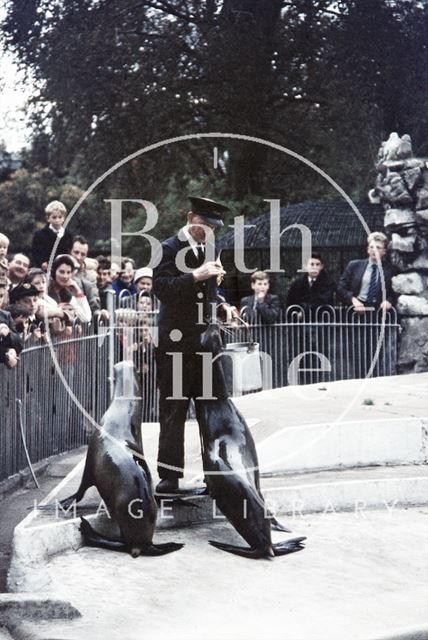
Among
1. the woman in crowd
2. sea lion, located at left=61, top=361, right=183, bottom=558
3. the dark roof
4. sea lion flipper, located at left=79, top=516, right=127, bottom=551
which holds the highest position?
the dark roof

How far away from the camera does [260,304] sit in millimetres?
14305

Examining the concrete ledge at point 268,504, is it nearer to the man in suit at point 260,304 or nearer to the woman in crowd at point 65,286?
the woman in crowd at point 65,286

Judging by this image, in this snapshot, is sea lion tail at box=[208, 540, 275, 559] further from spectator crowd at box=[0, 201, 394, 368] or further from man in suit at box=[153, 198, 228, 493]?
spectator crowd at box=[0, 201, 394, 368]

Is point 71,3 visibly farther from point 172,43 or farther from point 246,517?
point 246,517

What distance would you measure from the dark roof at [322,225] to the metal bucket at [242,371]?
540cm

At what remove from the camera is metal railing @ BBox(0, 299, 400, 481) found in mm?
9609

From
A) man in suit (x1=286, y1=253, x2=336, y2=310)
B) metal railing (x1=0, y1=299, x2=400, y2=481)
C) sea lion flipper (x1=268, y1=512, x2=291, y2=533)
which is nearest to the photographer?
sea lion flipper (x1=268, y1=512, x2=291, y2=533)

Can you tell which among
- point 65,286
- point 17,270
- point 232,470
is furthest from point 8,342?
point 232,470

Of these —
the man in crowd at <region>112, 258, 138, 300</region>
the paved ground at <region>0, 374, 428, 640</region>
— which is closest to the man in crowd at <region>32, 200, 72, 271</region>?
the man in crowd at <region>112, 258, 138, 300</region>

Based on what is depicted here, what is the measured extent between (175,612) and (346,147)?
54.9ft

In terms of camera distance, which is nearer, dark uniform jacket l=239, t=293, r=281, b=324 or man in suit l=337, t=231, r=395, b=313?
dark uniform jacket l=239, t=293, r=281, b=324

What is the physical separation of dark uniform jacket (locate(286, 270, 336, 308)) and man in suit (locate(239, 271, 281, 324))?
0.59 metres

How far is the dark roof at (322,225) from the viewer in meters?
18.7

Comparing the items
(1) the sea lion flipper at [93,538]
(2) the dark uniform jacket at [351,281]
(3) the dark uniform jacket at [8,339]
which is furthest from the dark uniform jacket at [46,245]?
(1) the sea lion flipper at [93,538]
